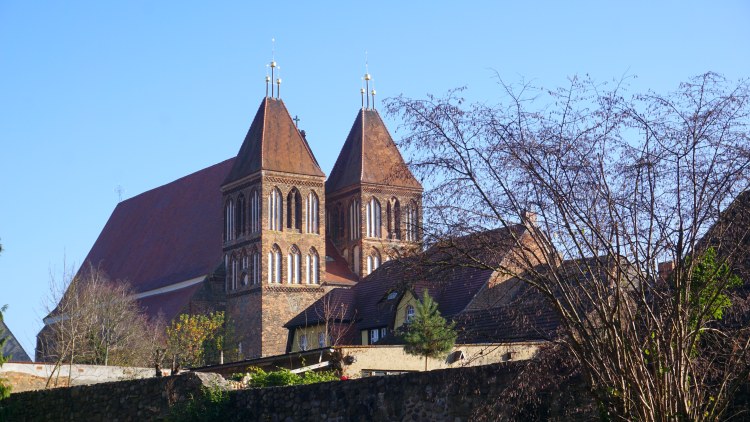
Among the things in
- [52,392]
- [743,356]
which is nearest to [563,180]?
[743,356]

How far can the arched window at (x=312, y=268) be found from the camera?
61875 millimetres

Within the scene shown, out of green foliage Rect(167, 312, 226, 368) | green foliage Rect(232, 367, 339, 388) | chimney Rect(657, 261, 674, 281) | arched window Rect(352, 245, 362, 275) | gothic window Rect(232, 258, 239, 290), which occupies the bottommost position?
green foliage Rect(232, 367, 339, 388)

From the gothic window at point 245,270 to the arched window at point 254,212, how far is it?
1494 mm

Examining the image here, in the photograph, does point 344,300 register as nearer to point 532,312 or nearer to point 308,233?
point 308,233

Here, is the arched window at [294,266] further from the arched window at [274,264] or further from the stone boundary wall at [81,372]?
the stone boundary wall at [81,372]

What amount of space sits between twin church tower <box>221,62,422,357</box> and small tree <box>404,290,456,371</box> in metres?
31.5

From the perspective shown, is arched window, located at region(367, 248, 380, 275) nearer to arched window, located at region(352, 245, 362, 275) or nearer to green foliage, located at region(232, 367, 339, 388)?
arched window, located at region(352, 245, 362, 275)

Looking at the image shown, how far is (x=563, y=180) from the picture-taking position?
39.4 feet

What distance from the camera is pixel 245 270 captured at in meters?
62.1

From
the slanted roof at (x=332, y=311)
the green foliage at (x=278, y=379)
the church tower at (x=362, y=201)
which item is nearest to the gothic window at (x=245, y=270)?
the church tower at (x=362, y=201)

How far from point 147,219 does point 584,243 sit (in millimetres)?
65953

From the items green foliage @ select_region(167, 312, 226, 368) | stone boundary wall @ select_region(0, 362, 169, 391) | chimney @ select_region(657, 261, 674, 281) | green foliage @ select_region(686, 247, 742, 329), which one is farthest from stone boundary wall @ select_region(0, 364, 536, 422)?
green foliage @ select_region(167, 312, 226, 368)

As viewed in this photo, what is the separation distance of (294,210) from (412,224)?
5010 cm

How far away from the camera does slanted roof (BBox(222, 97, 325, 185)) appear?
61.7m
